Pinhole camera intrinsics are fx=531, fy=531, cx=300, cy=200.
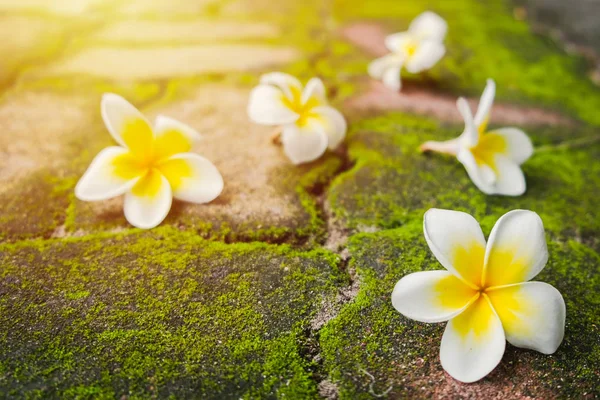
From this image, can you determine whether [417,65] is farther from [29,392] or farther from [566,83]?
[29,392]

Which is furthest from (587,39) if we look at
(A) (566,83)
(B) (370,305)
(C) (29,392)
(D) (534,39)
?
(C) (29,392)

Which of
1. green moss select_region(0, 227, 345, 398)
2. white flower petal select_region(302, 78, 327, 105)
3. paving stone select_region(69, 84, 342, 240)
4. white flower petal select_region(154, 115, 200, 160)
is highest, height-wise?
white flower petal select_region(302, 78, 327, 105)

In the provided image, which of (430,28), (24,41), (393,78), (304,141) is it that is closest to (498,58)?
(430,28)

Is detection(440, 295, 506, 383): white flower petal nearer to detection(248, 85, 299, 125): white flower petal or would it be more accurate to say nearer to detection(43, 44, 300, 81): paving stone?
detection(248, 85, 299, 125): white flower petal

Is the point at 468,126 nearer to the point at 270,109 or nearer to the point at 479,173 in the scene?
the point at 479,173

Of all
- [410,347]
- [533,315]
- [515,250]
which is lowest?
[410,347]

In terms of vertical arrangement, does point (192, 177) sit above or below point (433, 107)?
above

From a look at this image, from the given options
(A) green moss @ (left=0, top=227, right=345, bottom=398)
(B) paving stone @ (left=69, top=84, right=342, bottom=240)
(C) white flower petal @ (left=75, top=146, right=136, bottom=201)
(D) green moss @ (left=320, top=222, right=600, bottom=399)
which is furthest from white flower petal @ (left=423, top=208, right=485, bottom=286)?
(C) white flower petal @ (left=75, top=146, right=136, bottom=201)
